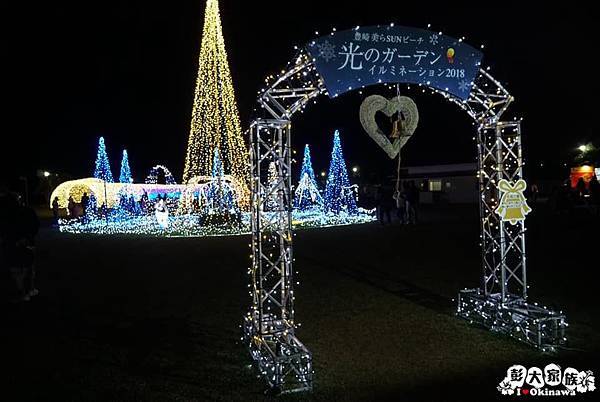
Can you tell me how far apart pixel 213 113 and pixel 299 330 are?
11942 mm

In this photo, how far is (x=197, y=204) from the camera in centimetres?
2430

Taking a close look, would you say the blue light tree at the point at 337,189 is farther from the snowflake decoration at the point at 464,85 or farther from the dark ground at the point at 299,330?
the snowflake decoration at the point at 464,85

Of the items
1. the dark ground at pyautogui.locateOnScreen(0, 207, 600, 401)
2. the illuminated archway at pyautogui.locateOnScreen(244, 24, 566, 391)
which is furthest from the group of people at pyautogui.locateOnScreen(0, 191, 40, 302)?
the illuminated archway at pyautogui.locateOnScreen(244, 24, 566, 391)

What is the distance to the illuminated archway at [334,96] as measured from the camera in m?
5.06

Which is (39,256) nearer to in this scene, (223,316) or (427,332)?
(223,316)

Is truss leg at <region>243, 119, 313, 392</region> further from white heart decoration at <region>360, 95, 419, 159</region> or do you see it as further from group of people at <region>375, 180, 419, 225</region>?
group of people at <region>375, 180, 419, 225</region>

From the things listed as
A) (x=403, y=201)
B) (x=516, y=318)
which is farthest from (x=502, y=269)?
(x=403, y=201)

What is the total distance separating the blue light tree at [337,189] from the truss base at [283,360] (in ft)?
64.6

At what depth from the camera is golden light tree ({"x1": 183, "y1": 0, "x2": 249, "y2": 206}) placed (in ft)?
54.0

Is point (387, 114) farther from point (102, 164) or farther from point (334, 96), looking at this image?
point (102, 164)

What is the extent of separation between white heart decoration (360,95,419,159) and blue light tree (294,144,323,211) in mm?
20305

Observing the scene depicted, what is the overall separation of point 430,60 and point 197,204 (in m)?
19.8

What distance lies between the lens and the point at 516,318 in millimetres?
5805

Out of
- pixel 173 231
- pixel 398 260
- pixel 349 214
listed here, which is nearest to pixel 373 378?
pixel 398 260
